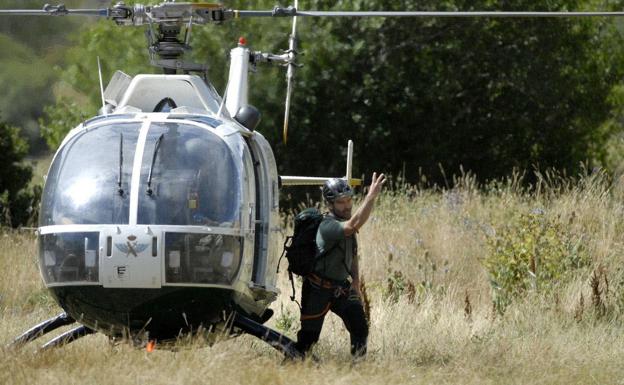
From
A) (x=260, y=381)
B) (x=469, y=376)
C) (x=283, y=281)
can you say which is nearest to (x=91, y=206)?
(x=260, y=381)

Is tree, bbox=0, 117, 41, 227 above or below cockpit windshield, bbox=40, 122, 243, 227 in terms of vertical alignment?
below

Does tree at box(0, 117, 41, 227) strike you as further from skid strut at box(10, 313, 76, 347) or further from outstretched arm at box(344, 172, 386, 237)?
outstretched arm at box(344, 172, 386, 237)

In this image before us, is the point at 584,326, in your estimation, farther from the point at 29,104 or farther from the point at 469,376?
the point at 29,104

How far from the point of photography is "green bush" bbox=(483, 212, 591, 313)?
1302cm

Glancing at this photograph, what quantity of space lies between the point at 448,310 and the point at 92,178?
5.22 metres

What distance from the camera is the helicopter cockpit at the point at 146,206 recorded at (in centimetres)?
809

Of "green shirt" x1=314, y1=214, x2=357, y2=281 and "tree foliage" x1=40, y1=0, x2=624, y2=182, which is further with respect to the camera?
"tree foliage" x1=40, y1=0, x2=624, y2=182

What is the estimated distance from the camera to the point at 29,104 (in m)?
34.2

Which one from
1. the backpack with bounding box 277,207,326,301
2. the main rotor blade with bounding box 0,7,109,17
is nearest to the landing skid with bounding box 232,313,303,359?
the backpack with bounding box 277,207,326,301

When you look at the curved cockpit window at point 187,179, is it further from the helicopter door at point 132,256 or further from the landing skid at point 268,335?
the landing skid at point 268,335

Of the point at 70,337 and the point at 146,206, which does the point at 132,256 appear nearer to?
the point at 146,206

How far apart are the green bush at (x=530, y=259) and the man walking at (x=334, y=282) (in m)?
3.53

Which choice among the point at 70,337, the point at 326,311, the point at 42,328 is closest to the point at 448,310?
the point at 326,311

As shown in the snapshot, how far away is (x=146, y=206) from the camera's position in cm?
817
